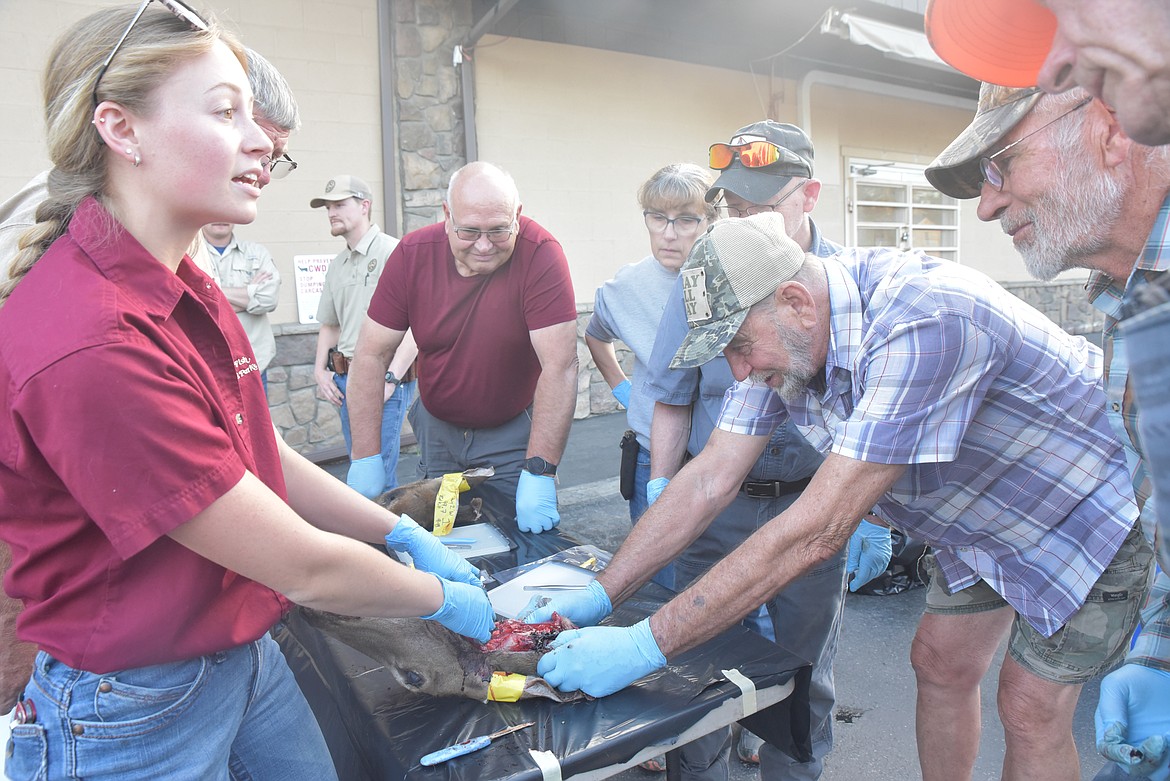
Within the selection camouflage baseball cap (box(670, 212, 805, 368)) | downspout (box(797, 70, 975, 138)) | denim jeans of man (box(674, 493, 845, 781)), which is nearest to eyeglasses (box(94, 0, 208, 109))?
camouflage baseball cap (box(670, 212, 805, 368))

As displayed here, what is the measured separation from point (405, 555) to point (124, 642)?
102 centimetres

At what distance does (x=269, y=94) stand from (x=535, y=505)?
145 centimetres

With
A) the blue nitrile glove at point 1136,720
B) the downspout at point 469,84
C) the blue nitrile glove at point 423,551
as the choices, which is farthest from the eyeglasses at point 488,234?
the downspout at point 469,84

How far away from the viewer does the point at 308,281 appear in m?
5.48

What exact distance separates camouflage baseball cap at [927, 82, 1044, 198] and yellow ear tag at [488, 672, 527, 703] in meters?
1.36

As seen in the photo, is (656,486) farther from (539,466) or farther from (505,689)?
(505,689)

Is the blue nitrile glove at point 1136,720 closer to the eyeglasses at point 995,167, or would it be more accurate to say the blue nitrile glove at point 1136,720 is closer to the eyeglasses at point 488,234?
the eyeglasses at point 995,167

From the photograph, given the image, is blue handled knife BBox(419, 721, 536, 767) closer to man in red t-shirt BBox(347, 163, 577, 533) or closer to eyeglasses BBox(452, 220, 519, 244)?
man in red t-shirt BBox(347, 163, 577, 533)

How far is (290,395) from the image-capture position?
546 cm

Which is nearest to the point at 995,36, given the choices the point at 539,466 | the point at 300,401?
the point at 539,466

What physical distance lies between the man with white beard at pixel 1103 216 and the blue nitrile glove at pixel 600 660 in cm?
76

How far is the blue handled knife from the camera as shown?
1.18 m

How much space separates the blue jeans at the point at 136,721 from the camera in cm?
97

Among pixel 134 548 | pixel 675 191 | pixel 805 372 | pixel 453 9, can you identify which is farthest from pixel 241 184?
pixel 453 9
